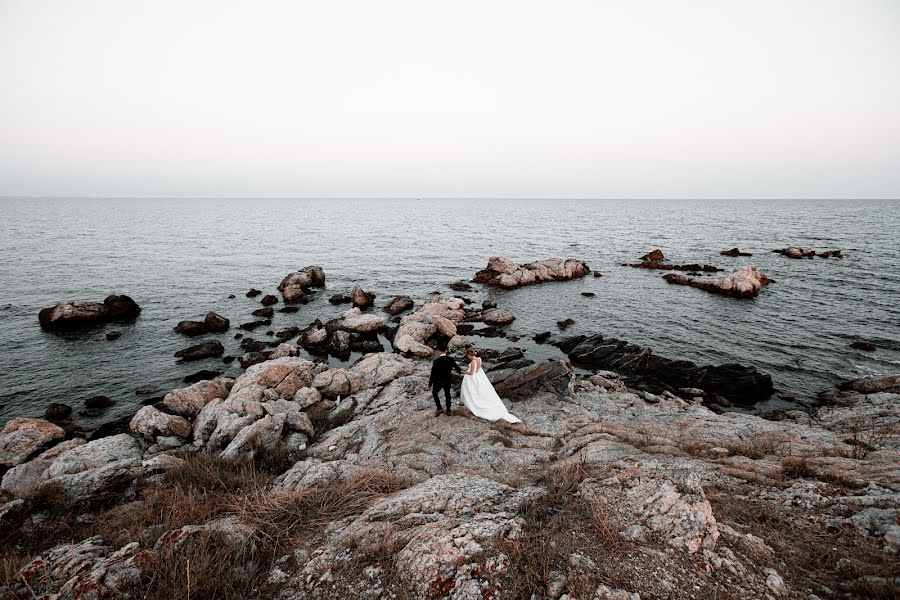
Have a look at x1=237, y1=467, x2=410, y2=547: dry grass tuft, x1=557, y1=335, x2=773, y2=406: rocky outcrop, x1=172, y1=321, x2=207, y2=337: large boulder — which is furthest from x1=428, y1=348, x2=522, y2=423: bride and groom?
x1=172, y1=321, x2=207, y2=337: large boulder

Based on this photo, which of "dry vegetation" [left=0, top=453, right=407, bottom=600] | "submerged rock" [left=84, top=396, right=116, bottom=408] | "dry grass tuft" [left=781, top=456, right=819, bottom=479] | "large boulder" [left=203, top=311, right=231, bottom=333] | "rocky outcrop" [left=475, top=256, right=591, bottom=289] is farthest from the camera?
"rocky outcrop" [left=475, top=256, right=591, bottom=289]

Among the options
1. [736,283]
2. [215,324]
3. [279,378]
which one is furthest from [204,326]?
[736,283]

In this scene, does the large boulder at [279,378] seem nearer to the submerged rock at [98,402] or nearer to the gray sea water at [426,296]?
the gray sea water at [426,296]

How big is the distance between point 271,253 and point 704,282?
58525mm

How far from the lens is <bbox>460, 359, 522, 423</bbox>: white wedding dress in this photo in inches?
487

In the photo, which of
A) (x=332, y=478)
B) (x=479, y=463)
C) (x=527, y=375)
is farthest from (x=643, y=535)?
(x=527, y=375)

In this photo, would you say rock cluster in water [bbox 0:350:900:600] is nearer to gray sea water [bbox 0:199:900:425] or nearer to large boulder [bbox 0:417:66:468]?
large boulder [bbox 0:417:66:468]


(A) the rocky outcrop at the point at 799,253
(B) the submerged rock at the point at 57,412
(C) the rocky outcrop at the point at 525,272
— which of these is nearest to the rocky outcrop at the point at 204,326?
(B) the submerged rock at the point at 57,412

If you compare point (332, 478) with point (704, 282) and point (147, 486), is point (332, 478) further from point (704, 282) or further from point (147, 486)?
point (704, 282)

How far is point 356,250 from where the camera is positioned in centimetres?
6394

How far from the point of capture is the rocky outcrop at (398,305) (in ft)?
105

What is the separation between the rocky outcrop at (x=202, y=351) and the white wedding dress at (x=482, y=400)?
18.8m

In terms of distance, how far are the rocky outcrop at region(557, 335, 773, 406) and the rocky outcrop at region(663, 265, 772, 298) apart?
63.5ft

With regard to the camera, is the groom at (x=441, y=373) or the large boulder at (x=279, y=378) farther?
the large boulder at (x=279, y=378)
